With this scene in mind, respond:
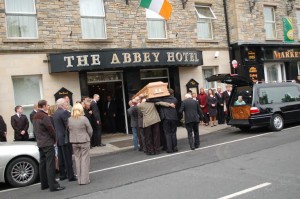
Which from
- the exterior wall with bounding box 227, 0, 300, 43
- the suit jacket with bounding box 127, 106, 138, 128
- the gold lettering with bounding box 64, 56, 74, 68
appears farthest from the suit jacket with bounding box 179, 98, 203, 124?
the exterior wall with bounding box 227, 0, 300, 43

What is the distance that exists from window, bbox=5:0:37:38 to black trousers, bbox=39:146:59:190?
278 inches

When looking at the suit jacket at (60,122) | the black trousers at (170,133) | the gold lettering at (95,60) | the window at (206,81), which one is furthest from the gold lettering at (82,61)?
the window at (206,81)

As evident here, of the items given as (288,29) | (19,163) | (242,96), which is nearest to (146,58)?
(242,96)

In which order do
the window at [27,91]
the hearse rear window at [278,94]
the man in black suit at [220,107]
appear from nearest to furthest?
the hearse rear window at [278,94] → the window at [27,91] → the man in black suit at [220,107]

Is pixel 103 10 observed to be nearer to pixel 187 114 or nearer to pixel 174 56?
pixel 174 56

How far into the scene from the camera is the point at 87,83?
588 inches

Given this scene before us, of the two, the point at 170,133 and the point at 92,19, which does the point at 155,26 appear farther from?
the point at 170,133

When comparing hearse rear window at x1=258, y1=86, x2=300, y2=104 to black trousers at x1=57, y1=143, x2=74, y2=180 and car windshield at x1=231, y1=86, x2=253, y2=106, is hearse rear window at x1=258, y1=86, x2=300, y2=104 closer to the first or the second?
car windshield at x1=231, y1=86, x2=253, y2=106

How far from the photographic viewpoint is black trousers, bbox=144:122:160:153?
10.8 m

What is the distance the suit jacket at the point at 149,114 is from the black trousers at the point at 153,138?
15 cm

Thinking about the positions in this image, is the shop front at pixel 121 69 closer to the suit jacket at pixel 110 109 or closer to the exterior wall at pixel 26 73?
the suit jacket at pixel 110 109

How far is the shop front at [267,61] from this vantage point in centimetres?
1939

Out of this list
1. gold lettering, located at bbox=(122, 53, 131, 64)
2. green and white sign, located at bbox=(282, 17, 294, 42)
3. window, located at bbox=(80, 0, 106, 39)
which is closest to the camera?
gold lettering, located at bbox=(122, 53, 131, 64)

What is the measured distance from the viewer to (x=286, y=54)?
70.5ft
